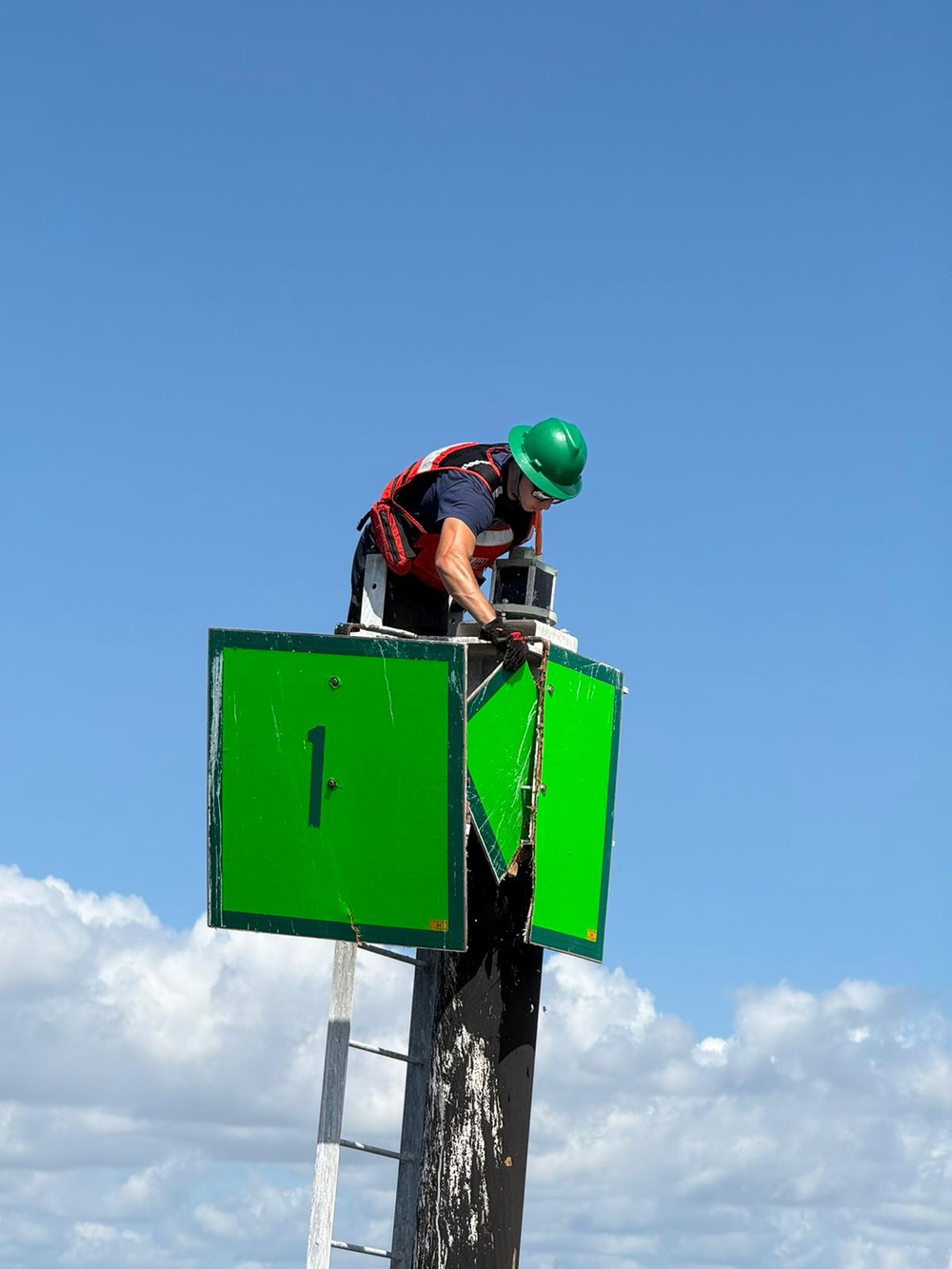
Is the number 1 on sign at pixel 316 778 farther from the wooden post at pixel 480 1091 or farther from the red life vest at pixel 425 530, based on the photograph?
the red life vest at pixel 425 530

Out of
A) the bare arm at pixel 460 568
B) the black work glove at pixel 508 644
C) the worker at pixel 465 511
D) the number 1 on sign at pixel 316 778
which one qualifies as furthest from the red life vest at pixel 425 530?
the number 1 on sign at pixel 316 778

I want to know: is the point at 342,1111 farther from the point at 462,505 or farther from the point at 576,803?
the point at 462,505

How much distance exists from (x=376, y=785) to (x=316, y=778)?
32 cm

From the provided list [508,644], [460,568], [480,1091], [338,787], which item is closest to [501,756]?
[508,644]

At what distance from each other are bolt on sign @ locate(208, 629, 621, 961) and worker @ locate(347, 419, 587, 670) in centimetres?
58

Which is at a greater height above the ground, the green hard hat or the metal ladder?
the green hard hat

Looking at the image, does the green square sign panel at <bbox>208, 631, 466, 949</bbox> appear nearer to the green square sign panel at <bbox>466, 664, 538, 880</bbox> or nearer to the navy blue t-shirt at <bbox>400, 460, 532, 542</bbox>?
the green square sign panel at <bbox>466, 664, 538, 880</bbox>

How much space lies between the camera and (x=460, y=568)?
10.0 metres

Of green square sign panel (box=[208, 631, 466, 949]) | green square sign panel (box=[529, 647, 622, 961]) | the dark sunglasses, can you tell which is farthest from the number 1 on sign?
the dark sunglasses

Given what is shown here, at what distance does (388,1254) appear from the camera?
33.1 feet

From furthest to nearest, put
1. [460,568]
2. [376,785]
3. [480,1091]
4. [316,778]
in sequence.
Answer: [460,568]
[480,1091]
[316,778]
[376,785]

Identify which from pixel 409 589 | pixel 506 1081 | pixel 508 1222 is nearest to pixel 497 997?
pixel 506 1081

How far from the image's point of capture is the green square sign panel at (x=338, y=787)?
944 cm

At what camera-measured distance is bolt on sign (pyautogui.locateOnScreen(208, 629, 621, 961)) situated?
9445mm
